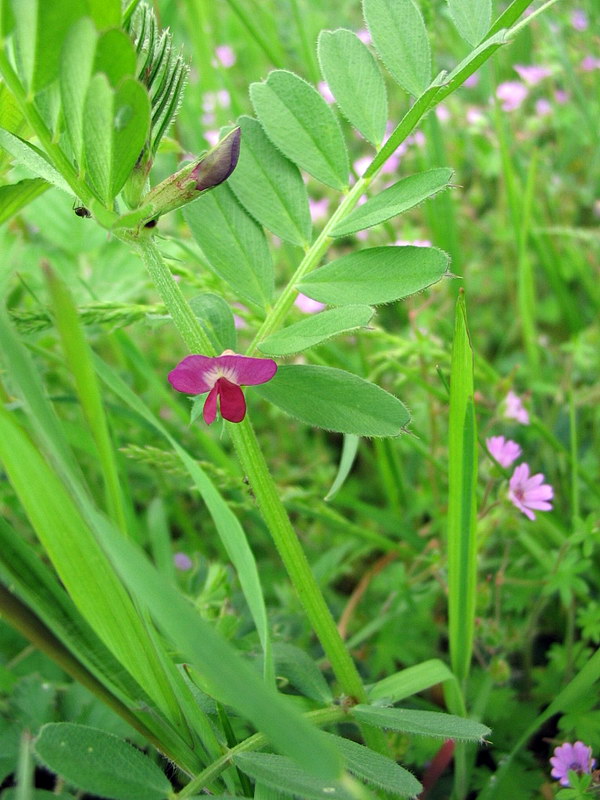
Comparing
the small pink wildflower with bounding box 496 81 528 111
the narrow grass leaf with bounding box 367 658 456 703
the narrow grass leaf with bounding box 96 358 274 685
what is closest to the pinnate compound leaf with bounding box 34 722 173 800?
the narrow grass leaf with bounding box 96 358 274 685

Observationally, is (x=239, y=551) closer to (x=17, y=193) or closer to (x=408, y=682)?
(x=408, y=682)

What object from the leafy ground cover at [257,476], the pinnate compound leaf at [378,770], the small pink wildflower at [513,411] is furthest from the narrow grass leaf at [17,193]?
the small pink wildflower at [513,411]

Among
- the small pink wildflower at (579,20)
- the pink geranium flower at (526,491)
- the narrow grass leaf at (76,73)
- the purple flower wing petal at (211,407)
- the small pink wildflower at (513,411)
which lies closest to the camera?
the narrow grass leaf at (76,73)

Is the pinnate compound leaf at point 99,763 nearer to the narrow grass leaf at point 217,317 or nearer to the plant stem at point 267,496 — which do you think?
the plant stem at point 267,496

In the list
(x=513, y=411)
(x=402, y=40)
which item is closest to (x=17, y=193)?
(x=402, y=40)

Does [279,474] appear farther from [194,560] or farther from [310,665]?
[310,665]

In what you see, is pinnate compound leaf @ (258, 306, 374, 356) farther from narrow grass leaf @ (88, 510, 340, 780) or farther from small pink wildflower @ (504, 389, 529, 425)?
small pink wildflower @ (504, 389, 529, 425)
